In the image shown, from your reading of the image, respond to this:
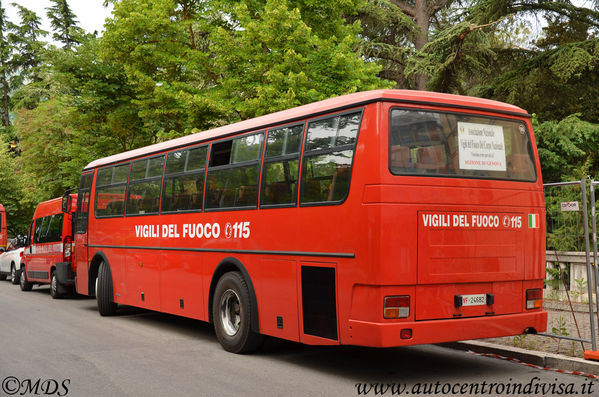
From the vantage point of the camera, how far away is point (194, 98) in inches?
733

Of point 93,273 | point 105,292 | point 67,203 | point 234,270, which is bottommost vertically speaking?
point 105,292

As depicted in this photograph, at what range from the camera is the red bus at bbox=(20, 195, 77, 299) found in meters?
17.3

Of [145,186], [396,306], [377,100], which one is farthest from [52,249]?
[396,306]

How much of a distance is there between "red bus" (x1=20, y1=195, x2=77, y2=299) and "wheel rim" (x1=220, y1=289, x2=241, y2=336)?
7.65 m

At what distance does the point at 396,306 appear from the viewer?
22.9 ft

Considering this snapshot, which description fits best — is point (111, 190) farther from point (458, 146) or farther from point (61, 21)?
point (61, 21)

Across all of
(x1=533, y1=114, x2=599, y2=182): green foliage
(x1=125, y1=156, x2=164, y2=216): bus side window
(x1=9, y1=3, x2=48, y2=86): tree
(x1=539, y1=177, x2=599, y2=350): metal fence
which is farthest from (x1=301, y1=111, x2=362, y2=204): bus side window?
(x1=9, y1=3, x2=48, y2=86): tree

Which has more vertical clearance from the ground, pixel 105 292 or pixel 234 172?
pixel 234 172

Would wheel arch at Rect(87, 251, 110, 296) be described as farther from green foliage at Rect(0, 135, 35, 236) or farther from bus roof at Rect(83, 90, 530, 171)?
green foliage at Rect(0, 135, 35, 236)

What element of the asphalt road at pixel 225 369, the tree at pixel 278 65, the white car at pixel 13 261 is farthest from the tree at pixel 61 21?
the asphalt road at pixel 225 369

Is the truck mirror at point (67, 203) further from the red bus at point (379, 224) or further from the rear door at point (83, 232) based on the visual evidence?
the red bus at point (379, 224)

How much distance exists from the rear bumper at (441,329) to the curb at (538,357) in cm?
45

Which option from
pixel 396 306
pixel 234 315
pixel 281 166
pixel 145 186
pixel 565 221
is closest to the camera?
pixel 396 306

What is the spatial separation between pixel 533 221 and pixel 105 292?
878cm
